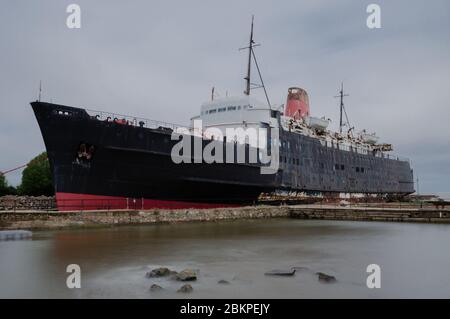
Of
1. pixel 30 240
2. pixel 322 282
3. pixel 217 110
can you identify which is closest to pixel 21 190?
pixel 217 110

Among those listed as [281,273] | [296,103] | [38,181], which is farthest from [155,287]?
[38,181]

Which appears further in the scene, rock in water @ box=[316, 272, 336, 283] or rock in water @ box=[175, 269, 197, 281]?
rock in water @ box=[316, 272, 336, 283]

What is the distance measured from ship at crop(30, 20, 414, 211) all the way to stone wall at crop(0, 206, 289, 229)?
35.9 inches

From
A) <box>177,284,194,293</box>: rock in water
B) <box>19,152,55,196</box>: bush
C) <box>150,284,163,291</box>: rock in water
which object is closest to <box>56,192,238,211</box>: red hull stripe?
<box>150,284,163,291</box>: rock in water

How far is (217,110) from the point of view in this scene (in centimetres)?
3183

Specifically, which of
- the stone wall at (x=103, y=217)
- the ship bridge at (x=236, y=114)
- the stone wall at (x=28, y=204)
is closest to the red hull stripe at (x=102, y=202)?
the stone wall at (x=103, y=217)

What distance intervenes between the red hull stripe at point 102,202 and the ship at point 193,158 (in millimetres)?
48

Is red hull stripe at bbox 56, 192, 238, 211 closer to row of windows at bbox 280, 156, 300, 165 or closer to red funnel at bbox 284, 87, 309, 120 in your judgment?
row of windows at bbox 280, 156, 300, 165

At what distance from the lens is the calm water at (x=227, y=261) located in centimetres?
884

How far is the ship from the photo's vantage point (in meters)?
19.9

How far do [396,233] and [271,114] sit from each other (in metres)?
14.0

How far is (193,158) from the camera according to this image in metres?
23.5
